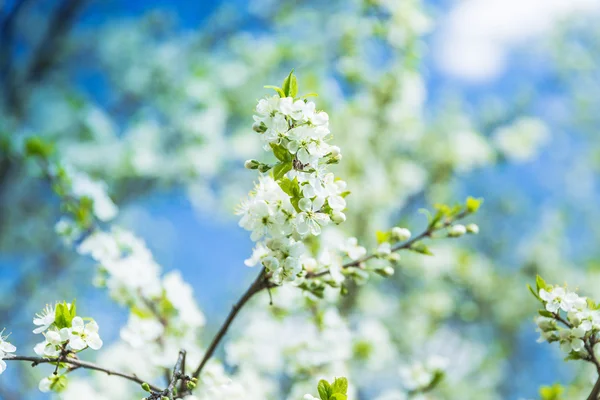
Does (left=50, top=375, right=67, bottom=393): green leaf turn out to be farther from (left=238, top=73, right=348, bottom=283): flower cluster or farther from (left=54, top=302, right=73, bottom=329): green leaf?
(left=238, top=73, right=348, bottom=283): flower cluster

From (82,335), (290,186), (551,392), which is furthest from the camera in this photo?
(551,392)

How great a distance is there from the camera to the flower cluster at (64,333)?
1.39 m

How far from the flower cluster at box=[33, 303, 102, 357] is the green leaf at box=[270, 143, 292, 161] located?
0.74m

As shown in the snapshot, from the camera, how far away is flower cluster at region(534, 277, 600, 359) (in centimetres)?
147

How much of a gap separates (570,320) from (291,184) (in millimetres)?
981

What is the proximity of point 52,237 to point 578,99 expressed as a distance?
29.6 ft

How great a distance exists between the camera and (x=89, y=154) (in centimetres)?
558

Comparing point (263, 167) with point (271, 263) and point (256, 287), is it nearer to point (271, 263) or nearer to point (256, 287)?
point (271, 263)

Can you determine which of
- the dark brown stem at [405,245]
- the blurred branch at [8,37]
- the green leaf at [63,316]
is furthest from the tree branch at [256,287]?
the blurred branch at [8,37]

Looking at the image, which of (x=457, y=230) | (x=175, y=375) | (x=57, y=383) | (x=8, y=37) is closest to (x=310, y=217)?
(x=175, y=375)

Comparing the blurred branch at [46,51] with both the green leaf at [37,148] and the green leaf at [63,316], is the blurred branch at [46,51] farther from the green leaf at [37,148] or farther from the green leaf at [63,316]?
the green leaf at [63,316]

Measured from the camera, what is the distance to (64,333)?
1381mm

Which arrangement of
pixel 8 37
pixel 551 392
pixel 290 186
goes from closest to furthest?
pixel 290 186 → pixel 551 392 → pixel 8 37

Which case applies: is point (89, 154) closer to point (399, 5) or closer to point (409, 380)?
point (399, 5)
